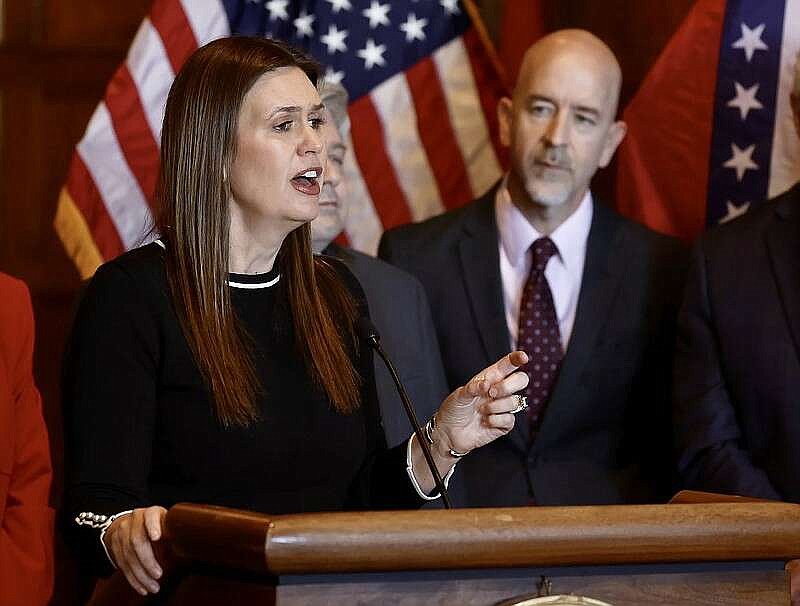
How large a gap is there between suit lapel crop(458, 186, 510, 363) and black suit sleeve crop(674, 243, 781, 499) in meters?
0.45

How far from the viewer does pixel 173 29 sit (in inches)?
157

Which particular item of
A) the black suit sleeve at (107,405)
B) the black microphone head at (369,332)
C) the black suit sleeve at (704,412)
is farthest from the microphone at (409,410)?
the black suit sleeve at (704,412)

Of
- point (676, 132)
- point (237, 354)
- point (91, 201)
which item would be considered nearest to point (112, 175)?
point (91, 201)

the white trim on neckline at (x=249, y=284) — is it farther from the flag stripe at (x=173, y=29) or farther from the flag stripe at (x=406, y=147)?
the flag stripe at (x=406, y=147)

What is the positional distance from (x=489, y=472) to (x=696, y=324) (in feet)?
2.05

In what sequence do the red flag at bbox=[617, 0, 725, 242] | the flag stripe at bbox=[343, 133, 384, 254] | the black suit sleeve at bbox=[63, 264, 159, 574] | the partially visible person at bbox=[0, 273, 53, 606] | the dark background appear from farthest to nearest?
the dark background → the flag stripe at bbox=[343, 133, 384, 254] → the red flag at bbox=[617, 0, 725, 242] → the partially visible person at bbox=[0, 273, 53, 606] → the black suit sleeve at bbox=[63, 264, 159, 574]

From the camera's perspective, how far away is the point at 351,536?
4.73ft

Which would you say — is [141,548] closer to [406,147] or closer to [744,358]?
[744,358]

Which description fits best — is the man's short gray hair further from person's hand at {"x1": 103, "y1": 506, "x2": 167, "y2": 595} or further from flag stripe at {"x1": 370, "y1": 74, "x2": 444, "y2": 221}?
person's hand at {"x1": 103, "y1": 506, "x2": 167, "y2": 595}

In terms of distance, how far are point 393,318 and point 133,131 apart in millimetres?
1188

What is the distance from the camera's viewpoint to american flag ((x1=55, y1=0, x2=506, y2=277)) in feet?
12.8

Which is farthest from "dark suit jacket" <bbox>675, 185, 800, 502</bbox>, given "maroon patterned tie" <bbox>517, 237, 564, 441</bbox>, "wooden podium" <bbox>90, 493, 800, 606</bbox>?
"wooden podium" <bbox>90, 493, 800, 606</bbox>

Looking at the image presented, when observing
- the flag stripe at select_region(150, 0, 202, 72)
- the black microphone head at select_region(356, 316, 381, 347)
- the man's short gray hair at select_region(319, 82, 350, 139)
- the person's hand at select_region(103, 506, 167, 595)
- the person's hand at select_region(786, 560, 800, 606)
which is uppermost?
the flag stripe at select_region(150, 0, 202, 72)

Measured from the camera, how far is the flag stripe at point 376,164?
4.22 metres
